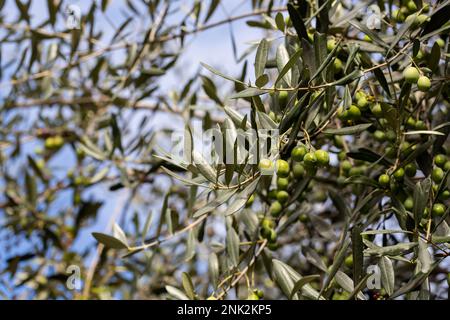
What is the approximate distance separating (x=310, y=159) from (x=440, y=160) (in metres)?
0.39

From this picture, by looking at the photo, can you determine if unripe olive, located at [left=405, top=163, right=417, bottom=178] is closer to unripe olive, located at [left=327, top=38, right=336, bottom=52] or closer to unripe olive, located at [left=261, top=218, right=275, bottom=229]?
unripe olive, located at [left=327, top=38, right=336, bottom=52]

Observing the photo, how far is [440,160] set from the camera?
1.42m

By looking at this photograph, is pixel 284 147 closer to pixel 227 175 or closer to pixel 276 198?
pixel 227 175

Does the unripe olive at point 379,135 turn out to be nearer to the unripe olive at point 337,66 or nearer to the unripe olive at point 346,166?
the unripe olive at point 346,166

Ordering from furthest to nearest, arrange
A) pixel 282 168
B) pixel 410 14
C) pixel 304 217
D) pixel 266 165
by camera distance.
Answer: pixel 304 217 → pixel 410 14 → pixel 282 168 → pixel 266 165

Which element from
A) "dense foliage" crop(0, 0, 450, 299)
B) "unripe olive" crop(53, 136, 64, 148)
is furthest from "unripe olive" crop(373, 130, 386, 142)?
"unripe olive" crop(53, 136, 64, 148)

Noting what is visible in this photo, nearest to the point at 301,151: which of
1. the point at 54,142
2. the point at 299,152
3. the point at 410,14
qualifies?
the point at 299,152

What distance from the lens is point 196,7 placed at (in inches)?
93.7

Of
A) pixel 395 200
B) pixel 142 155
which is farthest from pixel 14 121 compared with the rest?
pixel 395 200

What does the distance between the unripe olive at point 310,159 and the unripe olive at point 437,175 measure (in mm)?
362

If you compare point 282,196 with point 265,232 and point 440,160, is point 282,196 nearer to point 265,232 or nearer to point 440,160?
point 265,232

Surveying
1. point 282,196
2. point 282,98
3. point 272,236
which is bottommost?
point 272,236

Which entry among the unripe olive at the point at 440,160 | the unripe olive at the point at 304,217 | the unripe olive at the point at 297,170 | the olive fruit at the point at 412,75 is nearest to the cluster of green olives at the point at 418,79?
the olive fruit at the point at 412,75

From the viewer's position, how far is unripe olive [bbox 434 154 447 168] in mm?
1415
